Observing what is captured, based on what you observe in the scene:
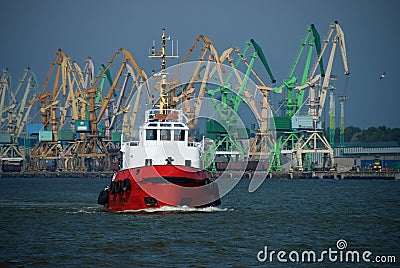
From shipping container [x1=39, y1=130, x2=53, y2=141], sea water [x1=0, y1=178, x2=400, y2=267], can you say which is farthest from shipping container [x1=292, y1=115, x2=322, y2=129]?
sea water [x1=0, y1=178, x2=400, y2=267]

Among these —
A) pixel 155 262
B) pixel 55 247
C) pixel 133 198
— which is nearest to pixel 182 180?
pixel 133 198

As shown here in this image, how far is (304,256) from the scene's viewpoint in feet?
117

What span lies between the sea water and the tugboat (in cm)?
90

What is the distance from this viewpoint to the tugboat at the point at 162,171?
49.7 metres

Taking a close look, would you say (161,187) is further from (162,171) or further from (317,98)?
(317,98)

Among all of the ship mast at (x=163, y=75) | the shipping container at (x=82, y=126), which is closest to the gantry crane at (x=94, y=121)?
the shipping container at (x=82, y=126)

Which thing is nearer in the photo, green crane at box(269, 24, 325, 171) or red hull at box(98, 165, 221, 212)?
red hull at box(98, 165, 221, 212)

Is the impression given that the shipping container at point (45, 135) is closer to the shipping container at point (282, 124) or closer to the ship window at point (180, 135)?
the shipping container at point (282, 124)

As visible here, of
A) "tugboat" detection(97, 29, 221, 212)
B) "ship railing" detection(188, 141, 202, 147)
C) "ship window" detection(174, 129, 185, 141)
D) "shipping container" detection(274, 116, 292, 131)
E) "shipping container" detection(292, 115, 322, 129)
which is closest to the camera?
"tugboat" detection(97, 29, 221, 212)

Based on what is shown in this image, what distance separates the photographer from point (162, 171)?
163 ft

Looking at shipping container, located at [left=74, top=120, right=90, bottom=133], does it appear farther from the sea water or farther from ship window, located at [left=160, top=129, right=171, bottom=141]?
ship window, located at [left=160, top=129, right=171, bottom=141]

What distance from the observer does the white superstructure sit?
52844 millimetres

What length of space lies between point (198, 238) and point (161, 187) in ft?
27.7

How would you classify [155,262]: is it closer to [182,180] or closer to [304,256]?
[304,256]
